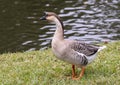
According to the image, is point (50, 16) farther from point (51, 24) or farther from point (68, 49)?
point (51, 24)

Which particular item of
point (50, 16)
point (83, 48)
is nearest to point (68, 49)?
point (83, 48)

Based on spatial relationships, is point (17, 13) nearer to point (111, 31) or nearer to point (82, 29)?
point (82, 29)

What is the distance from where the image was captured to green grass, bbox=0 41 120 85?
26.9 ft

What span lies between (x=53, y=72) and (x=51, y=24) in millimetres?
10774

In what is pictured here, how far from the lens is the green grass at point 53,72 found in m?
8.19

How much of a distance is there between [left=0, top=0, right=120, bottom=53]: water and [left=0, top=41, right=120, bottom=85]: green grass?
6.11 meters

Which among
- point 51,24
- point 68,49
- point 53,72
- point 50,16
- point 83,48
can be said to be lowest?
point 51,24

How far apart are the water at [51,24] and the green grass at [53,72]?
6.11m

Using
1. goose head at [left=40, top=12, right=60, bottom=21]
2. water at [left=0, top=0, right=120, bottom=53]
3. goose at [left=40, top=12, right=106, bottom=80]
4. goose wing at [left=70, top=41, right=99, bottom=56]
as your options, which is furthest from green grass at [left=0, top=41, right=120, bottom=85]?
water at [left=0, top=0, right=120, bottom=53]

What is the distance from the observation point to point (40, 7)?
72.4 feet

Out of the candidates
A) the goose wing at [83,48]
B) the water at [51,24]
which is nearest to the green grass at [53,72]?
the goose wing at [83,48]

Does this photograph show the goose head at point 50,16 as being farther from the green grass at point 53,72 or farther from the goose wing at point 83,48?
the green grass at point 53,72

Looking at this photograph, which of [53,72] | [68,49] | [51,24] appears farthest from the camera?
[51,24]

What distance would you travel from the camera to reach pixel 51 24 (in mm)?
19438
